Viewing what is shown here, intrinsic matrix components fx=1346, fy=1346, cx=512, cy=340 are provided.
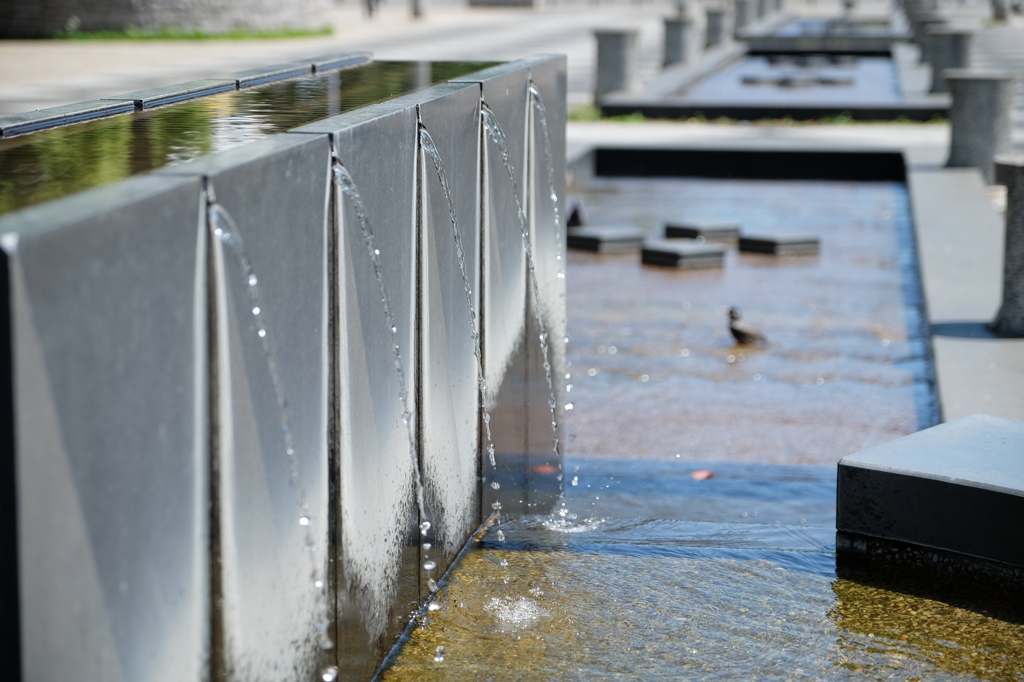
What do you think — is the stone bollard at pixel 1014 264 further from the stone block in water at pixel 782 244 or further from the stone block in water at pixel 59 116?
the stone block in water at pixel 59 116

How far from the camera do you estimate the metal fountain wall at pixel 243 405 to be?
1985 millimetres

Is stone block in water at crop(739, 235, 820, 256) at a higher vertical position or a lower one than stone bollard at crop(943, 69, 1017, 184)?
lower

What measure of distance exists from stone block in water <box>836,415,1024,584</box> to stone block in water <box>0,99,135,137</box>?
2.57 metres

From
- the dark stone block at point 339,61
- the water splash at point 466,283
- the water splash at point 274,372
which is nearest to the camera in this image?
the water splash at point 274,372

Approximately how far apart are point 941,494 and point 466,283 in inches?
63.9

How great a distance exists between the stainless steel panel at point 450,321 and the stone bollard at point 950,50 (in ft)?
66.3

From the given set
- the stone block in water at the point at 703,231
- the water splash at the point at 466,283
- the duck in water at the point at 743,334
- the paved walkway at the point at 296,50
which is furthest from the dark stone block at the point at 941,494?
the paved walkway at the point at 296,50

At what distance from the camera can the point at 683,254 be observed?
1086 cm

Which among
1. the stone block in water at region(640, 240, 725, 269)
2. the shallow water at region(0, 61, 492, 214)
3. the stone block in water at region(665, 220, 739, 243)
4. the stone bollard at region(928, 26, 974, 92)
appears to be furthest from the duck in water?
the stone bollard at region(928, 26, 974, 92)

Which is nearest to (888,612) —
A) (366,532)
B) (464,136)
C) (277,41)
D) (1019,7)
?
(366,532)

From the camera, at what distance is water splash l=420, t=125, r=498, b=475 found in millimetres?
3900

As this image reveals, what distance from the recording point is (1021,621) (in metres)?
3.83

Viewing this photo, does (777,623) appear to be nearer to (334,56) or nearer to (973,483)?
(973,483)

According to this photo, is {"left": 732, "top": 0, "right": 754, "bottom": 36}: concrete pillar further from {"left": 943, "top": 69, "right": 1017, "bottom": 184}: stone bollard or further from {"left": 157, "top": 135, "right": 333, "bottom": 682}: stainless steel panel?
{"left": 157, "top": 135, "right": 333, "bottom": 682}: stainless steel panel
